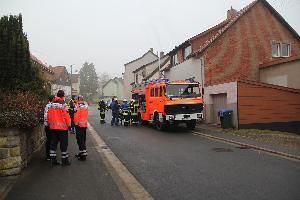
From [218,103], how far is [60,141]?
1426cm

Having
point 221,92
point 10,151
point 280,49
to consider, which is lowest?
point 10,151

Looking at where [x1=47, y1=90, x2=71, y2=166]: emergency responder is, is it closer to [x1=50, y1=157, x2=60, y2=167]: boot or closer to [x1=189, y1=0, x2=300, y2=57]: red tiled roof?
[x1=50, y1=157, x2=60, y2=167]: boot

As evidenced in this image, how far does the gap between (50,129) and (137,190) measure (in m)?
3.78

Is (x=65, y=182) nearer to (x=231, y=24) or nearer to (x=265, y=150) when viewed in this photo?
(x=265, y=150)

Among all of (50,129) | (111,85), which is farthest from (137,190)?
(111,85)

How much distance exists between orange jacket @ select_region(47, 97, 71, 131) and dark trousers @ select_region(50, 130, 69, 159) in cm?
20

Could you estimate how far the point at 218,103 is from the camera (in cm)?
2191

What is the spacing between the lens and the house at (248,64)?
19500mm

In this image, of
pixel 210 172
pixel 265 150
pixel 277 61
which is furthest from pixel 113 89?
pixel 210 172

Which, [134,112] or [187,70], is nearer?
[134,112]

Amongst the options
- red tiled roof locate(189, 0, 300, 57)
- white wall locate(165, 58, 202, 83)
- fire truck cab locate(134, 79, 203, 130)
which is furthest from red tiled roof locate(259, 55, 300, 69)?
fire truck cab locate(134, 79, 203, 130)

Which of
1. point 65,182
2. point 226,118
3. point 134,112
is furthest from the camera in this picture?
point 134,112

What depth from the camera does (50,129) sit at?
933 cm

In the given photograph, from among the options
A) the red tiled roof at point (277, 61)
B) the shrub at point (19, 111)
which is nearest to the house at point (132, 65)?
the red tiled roof at point (277, 61)
